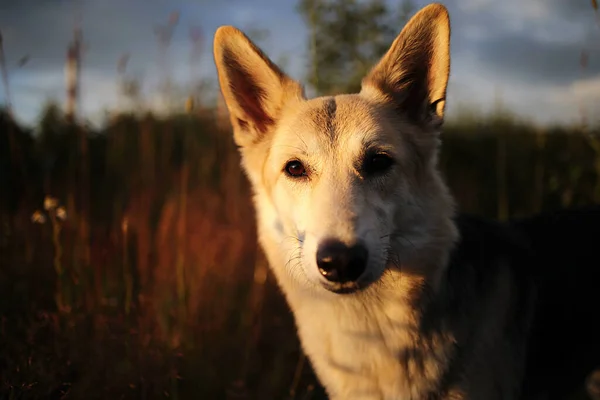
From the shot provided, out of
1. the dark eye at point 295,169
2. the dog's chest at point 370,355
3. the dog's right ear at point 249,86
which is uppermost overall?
the dog's right ear at point 249,86

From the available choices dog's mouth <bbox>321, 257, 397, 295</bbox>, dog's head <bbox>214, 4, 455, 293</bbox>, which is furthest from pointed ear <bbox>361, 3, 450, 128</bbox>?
dog's mouth <bbox>321, 257, 397, 295</bbox>

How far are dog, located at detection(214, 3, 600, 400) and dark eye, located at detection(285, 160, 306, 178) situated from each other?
0.01 metres

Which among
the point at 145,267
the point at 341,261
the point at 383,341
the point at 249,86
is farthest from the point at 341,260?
the point at 145,267

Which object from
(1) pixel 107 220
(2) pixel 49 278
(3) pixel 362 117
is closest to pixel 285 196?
(3) pixel 362 117

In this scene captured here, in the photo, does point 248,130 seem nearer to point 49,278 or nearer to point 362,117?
point 362,117

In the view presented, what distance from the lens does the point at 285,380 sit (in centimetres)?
309

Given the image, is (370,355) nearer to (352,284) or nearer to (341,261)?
(352,284)

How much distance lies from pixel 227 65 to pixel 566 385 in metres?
2.52

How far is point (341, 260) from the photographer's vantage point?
5.22 ft

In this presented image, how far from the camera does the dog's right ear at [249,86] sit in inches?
89.6

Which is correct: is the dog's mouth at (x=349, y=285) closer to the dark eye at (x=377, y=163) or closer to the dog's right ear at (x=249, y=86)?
the dark eye at (x=377, y=163)

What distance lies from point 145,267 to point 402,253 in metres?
2.05

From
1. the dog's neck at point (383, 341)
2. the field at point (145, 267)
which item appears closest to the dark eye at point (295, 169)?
the dog's neck at point (383, 341)

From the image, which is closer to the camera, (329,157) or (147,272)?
(329,157)
